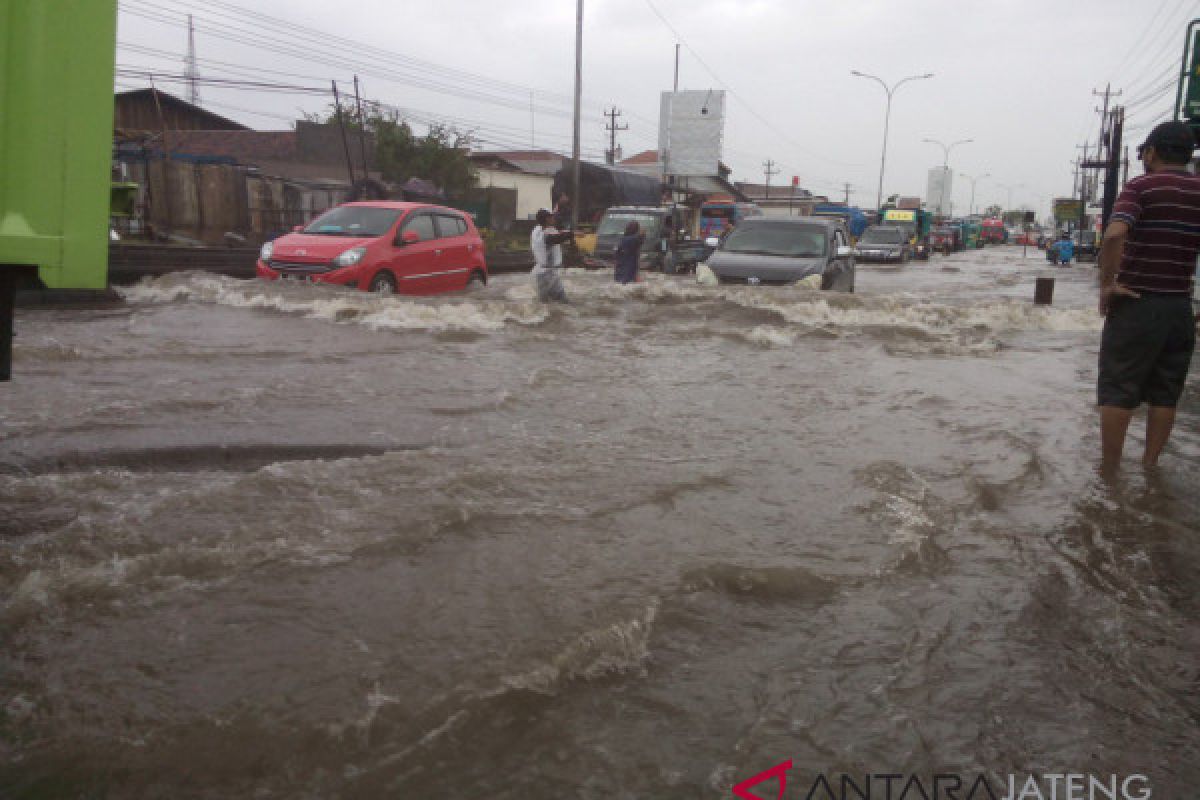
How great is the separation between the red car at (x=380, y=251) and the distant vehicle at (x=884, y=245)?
2650 cm

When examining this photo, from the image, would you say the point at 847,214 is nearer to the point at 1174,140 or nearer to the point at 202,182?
the point at 202,182

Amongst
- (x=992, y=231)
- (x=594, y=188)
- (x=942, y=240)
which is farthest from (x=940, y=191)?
(x=594, y=188)

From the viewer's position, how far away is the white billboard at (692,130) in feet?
172

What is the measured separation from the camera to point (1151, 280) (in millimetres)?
4617

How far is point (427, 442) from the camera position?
5352mm

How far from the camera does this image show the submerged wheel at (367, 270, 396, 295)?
11.8 meters

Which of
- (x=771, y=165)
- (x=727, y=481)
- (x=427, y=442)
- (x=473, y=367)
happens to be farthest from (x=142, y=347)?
(x=771, y=165)

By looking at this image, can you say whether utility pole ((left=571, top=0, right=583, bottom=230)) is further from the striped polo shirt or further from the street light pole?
the striped polo shirt

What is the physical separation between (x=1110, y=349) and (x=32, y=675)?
4.79m

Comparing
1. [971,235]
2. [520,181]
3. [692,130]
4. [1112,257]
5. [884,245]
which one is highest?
[692,130]

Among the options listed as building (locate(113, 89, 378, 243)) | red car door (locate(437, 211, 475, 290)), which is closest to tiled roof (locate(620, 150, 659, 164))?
building (locate(113, 89, 378, 243))

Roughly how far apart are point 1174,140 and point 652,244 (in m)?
19.5

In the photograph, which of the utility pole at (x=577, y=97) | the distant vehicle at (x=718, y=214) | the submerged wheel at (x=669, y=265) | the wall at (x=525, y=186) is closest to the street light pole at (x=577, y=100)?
the utility pole at (x=577, y=97)

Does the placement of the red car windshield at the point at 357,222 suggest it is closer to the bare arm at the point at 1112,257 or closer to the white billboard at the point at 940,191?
the bare arm at the point at 1112,257
